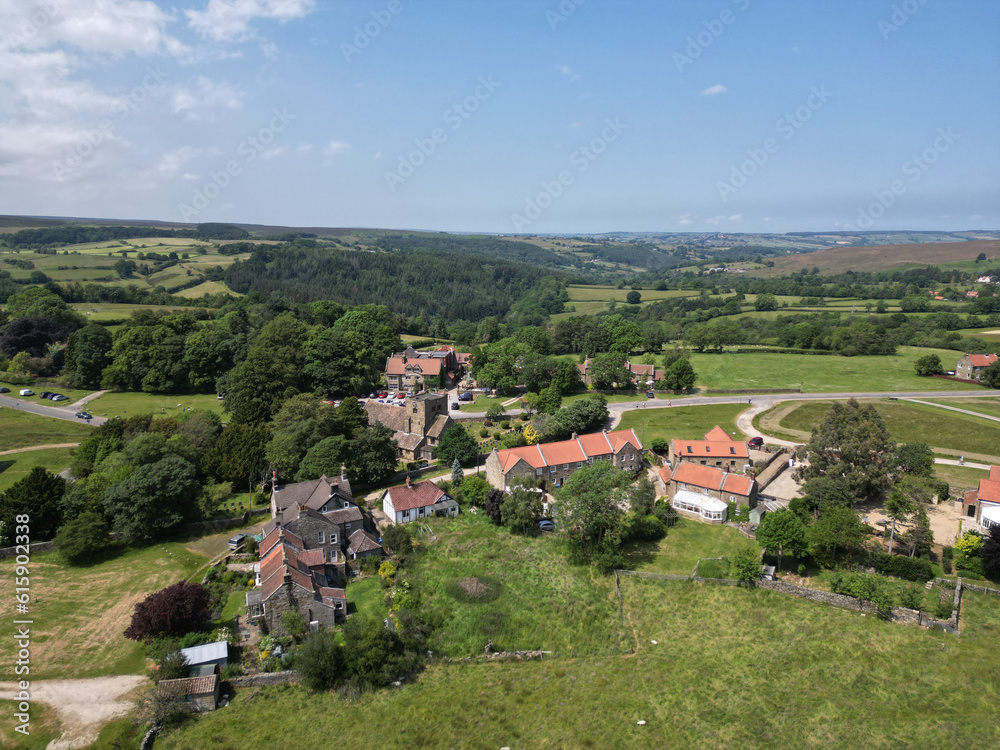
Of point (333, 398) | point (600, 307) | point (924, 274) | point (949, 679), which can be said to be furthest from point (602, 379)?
point (924, 274)

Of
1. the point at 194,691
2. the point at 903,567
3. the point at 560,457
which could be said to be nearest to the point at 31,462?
the point at 194,691

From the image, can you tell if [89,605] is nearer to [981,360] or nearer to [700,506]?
[700,506]

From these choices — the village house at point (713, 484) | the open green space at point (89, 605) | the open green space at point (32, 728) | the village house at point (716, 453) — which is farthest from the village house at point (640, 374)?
the open green space at point (32, 728)

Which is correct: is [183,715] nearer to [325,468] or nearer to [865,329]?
[325,468]

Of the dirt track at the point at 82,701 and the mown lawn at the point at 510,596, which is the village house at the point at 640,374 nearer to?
the mown lawn at the point at 510,596

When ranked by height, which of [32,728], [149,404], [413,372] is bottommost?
[32,728]

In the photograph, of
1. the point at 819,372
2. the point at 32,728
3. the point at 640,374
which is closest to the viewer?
the point at 32,728
